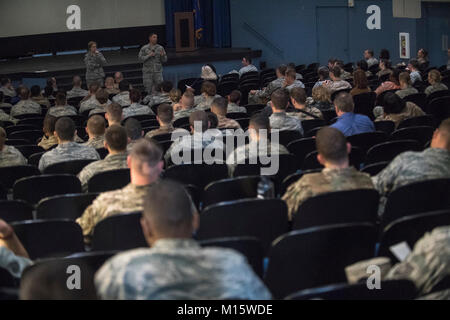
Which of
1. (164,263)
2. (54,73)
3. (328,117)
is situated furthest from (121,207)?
(54,73)

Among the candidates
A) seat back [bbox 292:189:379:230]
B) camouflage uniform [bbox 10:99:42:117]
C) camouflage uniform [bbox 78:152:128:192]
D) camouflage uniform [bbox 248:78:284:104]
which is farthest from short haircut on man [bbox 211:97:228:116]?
camouflage uniform [bbox 10:99:42:117]

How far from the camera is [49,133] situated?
8.09 metres

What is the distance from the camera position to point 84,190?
19.1 ft

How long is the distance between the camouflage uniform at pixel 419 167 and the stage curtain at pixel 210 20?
54.6 feet

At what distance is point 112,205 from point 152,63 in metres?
12.3

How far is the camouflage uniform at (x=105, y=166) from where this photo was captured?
5824 millimetres

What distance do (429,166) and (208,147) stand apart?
7.74 ft

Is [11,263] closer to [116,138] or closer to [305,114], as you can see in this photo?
[116,138]

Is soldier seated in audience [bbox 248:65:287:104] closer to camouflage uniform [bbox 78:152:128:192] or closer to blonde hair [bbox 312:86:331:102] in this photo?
blonde hair [bbox 312:86:331:102]

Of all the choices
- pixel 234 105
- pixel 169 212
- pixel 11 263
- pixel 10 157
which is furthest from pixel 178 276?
pixel 234 105

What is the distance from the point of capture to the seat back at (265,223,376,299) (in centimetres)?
351

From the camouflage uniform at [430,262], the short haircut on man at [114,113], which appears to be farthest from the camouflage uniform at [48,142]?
the camouflage uniform at [430,262]

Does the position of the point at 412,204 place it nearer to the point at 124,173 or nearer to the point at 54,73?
the point at 124,173

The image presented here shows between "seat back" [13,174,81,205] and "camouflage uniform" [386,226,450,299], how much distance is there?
3100mm
